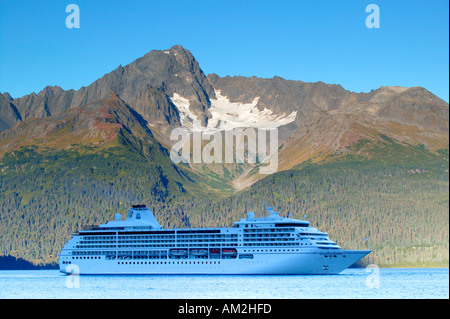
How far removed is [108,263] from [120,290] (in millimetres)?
47194

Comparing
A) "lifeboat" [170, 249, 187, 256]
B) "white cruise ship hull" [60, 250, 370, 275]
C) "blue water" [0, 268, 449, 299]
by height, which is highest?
"lifeboat" [170, 249, 187, 256]

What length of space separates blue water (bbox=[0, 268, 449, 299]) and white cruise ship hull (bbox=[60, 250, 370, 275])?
4.87 metres

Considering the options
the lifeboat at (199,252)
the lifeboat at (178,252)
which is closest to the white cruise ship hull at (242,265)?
the lifeboat at (178,252)

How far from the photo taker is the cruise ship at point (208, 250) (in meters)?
167

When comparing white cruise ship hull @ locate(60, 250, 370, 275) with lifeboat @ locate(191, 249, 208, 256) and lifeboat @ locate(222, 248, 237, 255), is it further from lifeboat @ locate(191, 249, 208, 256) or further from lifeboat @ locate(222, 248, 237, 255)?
lifeboat @ locate(191, 249, 208, 256)

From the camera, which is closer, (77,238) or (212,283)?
(212,283)

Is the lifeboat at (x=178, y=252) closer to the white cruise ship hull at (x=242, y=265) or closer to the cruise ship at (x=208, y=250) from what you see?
the cruise ship at (x=208, y=250)

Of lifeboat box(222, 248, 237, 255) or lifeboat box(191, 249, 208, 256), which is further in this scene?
lifeboat box(191, 249, 208, 256)

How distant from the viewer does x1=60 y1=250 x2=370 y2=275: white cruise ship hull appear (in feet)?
544

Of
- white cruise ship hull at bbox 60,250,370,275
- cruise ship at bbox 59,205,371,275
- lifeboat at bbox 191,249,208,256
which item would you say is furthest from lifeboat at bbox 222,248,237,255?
lifeboat at bbox 191,249,208,256
